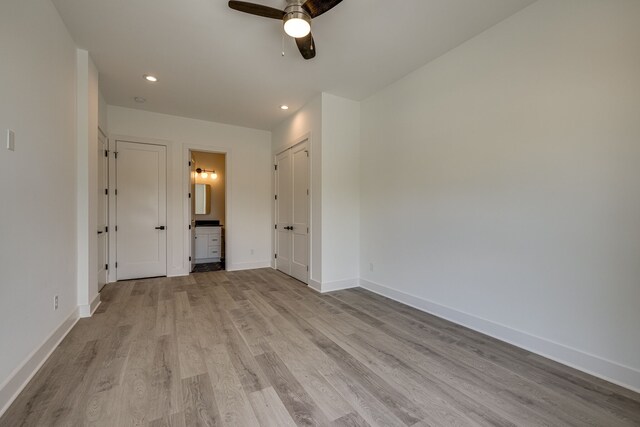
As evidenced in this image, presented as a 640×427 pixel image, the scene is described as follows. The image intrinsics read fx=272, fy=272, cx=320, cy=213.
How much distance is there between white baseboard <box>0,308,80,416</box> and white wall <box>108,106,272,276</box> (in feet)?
8.04

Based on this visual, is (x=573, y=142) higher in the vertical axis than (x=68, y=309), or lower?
higher

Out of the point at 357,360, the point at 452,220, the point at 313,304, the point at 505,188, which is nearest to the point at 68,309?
the point at 313,304

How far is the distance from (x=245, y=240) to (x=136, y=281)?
6.16 ft

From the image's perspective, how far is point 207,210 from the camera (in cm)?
675

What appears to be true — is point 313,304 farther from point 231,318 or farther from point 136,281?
point 136,281

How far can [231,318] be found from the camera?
2920 millimetres

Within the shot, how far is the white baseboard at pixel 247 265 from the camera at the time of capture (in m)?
5.21

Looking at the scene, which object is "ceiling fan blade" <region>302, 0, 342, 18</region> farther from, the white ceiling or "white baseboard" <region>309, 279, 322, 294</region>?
"white baseboard" <region>309, 279, 322, 294</region>

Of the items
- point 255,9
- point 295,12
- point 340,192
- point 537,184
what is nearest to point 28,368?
point 255,9

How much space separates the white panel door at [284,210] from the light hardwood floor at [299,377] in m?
1.97

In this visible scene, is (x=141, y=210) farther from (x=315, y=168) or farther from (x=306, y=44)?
(x=306, y=44)

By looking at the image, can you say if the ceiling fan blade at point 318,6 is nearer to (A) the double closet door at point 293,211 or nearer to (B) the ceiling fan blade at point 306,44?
(B) the ceiling fan blade at point 306,44

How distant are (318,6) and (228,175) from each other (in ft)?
12.4

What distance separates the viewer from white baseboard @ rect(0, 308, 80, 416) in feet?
5.16
